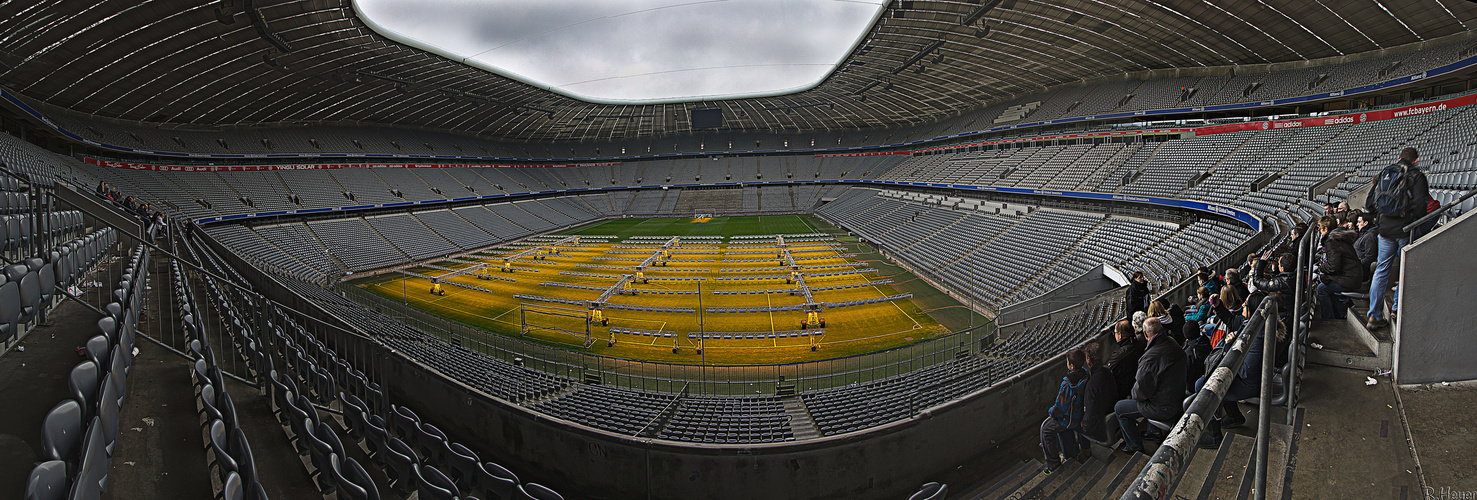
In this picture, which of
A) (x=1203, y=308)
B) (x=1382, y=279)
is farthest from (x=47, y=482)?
(x=1203, y=308)

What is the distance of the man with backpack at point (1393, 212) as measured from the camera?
5.32 metres

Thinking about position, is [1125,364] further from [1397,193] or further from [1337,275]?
[1397,193]

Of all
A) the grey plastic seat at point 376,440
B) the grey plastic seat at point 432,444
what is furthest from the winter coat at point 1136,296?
the grey plastic seat at point 376,440

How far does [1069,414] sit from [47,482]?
302 inches

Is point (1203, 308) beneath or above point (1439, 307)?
beneath

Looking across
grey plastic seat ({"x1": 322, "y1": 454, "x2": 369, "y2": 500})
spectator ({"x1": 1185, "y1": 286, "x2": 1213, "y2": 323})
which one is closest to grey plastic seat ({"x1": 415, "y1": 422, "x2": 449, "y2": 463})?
grey plastic seat ({"x1": 322, "y1": 454, "x2": 369, "y2": 500})

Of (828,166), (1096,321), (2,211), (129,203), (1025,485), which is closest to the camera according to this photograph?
(1025,485)

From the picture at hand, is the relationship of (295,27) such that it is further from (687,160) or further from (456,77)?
(687,160)

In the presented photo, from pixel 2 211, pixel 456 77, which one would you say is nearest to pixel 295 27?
pixel 456 77

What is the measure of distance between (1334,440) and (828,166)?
71323 mm

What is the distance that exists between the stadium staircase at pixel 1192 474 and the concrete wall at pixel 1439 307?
113 centimetres

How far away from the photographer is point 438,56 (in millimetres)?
35500

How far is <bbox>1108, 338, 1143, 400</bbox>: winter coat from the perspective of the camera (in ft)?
19.1

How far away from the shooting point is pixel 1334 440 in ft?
12.2
